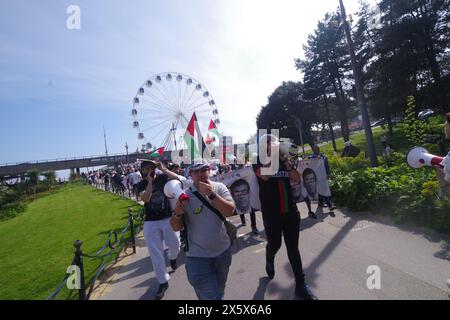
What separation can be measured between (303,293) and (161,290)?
2119mm

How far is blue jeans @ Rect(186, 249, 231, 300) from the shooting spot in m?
2.84

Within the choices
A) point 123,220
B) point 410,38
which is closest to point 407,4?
point 410,38

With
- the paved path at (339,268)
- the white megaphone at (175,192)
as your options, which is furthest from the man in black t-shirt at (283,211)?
the white megaphone at (175,192)

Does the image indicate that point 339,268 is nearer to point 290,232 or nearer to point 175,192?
point 290,232

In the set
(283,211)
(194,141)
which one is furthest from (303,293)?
(194,141)

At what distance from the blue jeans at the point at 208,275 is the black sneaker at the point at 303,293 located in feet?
4.13

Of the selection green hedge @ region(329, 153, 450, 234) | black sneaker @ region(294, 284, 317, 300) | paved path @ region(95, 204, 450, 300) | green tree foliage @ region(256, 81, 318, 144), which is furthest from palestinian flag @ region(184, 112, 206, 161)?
green tree foliage @ region(256, 81, 318, 144)

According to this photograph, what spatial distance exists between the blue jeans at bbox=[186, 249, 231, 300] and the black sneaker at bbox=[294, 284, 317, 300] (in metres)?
1.26

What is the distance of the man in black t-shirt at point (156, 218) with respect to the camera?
4.60 m

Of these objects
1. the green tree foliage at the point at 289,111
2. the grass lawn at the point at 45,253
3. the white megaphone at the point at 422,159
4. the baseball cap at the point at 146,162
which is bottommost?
the grass lawn at the point at 45,253

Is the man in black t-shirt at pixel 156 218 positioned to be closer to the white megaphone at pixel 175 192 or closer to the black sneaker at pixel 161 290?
the black sneaker at pixel 161 290

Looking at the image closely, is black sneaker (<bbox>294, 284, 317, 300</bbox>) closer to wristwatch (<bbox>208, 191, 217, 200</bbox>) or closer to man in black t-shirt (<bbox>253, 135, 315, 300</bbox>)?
man in black t-shirt (<bbox>253, 135, 315, 300</bbox>)
